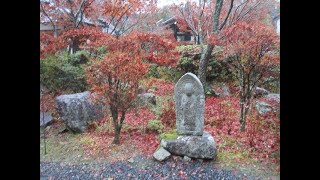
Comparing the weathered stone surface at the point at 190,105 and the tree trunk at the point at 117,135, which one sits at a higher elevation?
the weathered stone surface at the point at 190,105

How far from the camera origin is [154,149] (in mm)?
3309

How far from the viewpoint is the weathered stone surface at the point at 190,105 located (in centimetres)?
307

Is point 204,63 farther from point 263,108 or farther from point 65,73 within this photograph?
point 65,73

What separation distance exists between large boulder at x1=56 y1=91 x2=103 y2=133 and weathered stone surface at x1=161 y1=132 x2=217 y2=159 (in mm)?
1324

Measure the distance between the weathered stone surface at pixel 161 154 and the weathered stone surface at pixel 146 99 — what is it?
1060 mm

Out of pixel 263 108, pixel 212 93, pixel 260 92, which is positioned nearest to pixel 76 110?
pixel 212 93

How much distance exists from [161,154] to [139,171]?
305 mm

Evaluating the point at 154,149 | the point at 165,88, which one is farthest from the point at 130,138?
the point at 165,88

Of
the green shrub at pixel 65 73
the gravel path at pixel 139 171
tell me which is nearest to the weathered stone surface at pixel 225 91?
the gravel path at pixel 139 171

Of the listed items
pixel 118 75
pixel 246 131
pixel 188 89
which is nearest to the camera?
pixel 188 89

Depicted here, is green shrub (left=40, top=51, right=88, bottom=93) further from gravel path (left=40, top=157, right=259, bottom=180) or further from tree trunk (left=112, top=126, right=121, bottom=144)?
gravel path (left=40, top=157, right=259, bottom=180)

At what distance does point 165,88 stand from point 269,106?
65.6 inches

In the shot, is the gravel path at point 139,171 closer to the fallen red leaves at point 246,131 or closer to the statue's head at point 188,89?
the fallen red leaves at point 246,131

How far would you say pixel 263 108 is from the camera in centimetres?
395
